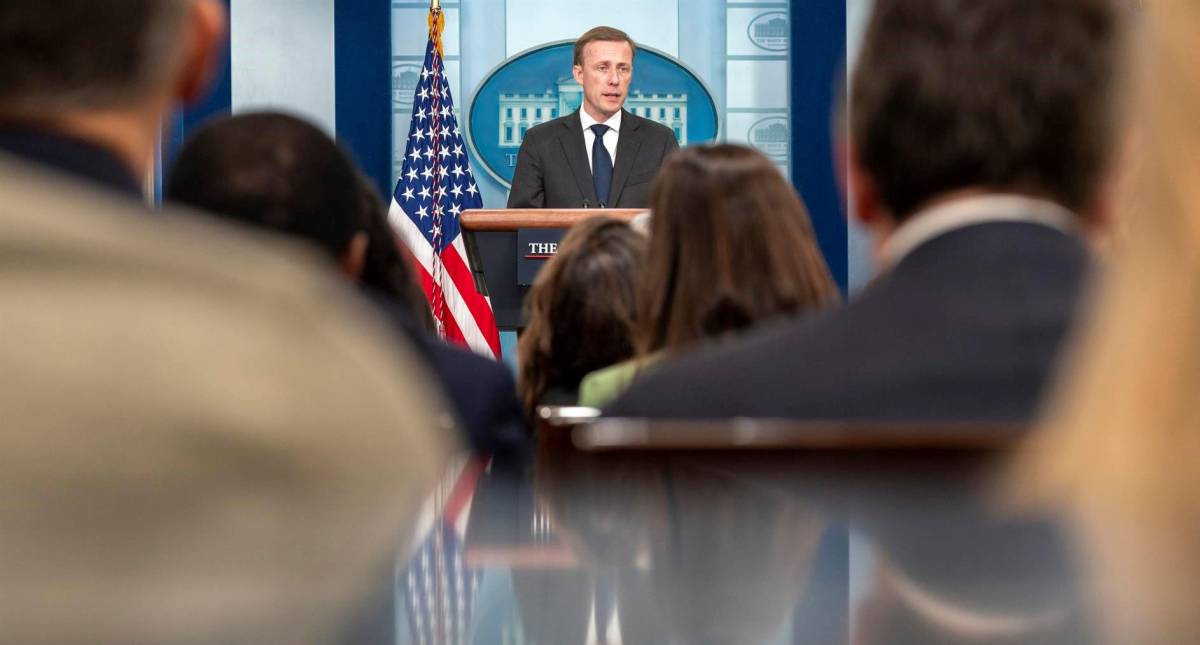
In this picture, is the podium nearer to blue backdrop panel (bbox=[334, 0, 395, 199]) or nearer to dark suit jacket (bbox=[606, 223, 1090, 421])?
dark suit jacket (bbox=[606, 223, 1090, 421])

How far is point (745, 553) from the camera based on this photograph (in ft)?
1.78

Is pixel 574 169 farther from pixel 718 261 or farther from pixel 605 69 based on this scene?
pixel 718 261

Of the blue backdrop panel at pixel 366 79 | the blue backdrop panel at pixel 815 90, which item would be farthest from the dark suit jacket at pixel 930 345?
the blue backdrop panel at pixel 366 79

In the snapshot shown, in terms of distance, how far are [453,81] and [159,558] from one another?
8265 mm

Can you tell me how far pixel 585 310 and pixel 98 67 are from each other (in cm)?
195

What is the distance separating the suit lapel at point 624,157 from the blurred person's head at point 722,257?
442 centimetres

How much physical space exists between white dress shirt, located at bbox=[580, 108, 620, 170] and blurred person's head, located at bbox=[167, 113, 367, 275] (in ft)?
15.7

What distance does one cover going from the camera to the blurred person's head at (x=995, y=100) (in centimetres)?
130

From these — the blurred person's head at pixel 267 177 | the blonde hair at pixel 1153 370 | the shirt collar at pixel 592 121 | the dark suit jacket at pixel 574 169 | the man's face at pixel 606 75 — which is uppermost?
the man's face at pixel 606 75

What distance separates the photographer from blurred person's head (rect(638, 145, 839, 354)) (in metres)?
2.00

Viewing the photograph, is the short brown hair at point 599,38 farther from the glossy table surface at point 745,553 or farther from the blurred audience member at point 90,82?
the glossy table surface at point 745,553

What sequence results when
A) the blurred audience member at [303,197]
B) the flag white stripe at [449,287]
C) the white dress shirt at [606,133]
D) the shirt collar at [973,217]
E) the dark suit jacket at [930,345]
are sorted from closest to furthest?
1. the dark suit jacket at [930,345]
2. the shirt collar at [973,217]
3. the blurred audience member at [303,197]
4. the flag white stripe at [449,287]
5. the white dress shirt at [606,133]

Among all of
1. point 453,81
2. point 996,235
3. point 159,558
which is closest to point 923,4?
point 996,235

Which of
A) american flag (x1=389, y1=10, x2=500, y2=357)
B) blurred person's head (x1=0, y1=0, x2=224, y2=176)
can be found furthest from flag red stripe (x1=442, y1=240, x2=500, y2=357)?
blurred person's head (x1=0, y1=0, x2=224, y2=176)
